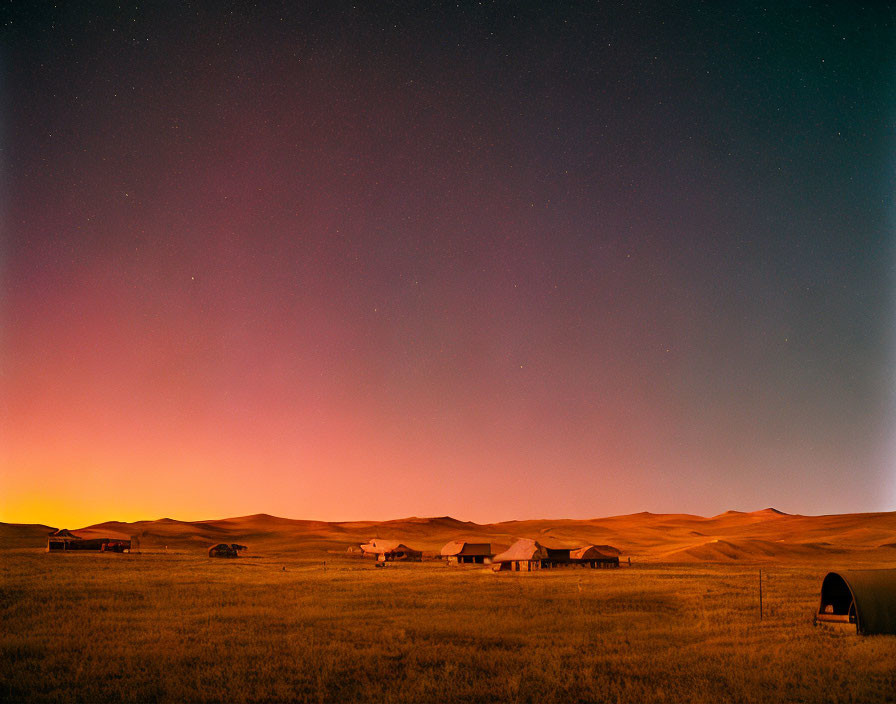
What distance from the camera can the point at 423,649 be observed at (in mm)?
21188

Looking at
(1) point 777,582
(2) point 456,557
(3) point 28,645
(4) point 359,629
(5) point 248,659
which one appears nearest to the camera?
(5) point 248,659

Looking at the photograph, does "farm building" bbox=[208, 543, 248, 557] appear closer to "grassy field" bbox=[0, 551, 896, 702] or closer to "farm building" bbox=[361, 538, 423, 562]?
"farm building" bbox=[361, 538, 423, 562]

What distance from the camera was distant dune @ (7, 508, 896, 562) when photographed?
94.6m

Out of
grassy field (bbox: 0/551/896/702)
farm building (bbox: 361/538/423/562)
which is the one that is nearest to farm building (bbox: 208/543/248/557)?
farm building (bbox: 361/538/423/562)

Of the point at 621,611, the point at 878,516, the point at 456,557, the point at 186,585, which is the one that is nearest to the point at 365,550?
the point at 456,557

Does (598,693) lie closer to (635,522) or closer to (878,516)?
(878,516)

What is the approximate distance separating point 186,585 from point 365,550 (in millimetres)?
A: 58570

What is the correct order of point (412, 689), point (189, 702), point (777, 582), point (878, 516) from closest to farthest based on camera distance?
point (189, 702) → point (412, 689) → point (777, 582) → point (878, 516)

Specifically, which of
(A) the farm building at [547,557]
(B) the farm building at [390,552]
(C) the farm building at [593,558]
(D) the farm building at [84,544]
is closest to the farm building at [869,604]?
(A) the farm building at [547,557]

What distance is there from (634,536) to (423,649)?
13247 cm

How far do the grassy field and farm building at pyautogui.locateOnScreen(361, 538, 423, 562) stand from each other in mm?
58655

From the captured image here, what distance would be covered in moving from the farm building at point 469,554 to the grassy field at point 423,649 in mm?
53347

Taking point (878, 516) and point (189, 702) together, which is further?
point (878, 516)

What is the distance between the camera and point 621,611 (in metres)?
30.8
